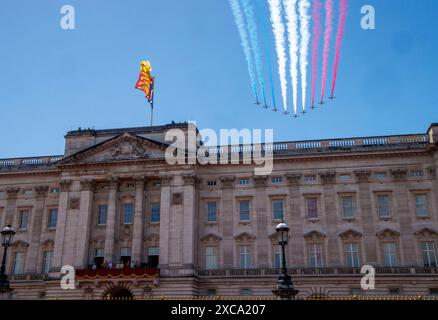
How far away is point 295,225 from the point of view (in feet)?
169

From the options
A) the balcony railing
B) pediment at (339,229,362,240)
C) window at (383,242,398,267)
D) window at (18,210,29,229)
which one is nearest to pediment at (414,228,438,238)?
window at (383,242,398,267)

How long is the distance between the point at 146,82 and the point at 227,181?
1619cm

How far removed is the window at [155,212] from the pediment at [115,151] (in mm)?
5747

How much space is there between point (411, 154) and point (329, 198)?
31.5ft

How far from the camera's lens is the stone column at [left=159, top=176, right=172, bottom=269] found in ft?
167

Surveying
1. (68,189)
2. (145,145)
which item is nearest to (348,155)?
(145,145)

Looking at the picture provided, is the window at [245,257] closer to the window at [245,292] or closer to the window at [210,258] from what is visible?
the window at [245,292]

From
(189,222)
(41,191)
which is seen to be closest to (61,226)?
(41,191)

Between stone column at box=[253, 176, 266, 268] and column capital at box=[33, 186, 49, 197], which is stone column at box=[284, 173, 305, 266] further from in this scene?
column capital at box=[33, 186, 49, 197]

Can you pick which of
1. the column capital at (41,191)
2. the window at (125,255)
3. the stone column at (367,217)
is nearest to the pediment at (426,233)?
the stone column at (367,217)

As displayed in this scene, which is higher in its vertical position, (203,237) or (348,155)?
(348,155)

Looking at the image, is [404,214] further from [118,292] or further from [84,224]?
[84,224]

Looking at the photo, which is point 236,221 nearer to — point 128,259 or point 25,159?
point 128,259
